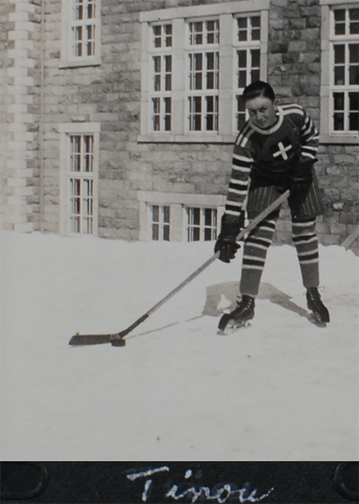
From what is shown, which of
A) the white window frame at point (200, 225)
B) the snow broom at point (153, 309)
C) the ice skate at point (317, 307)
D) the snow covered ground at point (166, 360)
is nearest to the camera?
the snow covered ground at point (166, 360)

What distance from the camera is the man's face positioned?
199 inches

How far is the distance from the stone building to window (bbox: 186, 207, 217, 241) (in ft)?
0.04

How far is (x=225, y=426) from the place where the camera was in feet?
13.9

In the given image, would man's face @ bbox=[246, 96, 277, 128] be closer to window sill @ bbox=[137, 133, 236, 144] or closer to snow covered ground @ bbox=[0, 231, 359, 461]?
window sill @ bbox=[137, 133, 236, 144]

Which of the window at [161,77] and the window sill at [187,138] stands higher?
the window at [161,77]

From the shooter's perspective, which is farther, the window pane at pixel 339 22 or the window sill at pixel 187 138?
the window sill at pixel 187 138

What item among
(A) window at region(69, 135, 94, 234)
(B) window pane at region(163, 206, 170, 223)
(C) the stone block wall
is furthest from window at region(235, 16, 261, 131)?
(C) the stone block wall

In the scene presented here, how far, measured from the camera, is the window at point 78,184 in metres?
5.21

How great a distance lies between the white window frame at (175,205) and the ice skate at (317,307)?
0.75 metres

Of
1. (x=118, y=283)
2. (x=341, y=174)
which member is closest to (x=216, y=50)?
(x=341, y=174)

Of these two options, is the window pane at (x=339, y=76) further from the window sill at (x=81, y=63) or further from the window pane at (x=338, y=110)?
the window sill at (x=81, y=63)

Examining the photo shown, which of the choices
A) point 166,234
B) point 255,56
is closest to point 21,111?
point 166,234
